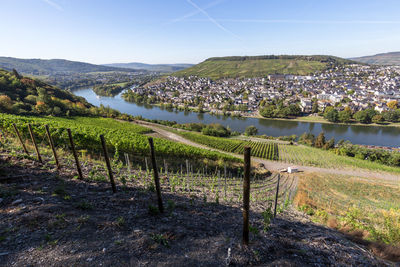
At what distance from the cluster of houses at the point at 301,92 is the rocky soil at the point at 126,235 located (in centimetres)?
9736

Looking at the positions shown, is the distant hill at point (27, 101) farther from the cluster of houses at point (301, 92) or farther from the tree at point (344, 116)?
the tree at point (344, 116)

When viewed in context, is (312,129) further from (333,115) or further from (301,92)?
(301,92)

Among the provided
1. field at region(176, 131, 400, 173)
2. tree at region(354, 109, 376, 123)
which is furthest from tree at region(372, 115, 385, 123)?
field at region(176, 131, 400, 173)

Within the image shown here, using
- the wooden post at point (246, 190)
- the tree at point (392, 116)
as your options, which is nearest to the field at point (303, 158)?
the wooden post at point (246, 190)

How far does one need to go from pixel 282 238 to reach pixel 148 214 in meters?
4.73

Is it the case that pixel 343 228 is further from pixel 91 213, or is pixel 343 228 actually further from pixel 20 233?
pixel 20 233

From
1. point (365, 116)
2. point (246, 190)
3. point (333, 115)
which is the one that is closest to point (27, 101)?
point (246, 190)

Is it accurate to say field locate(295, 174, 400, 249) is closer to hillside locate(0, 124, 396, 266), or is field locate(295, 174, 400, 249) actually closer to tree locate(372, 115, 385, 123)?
hillside locate(0, 124, 396, 266)

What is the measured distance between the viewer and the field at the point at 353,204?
311 inches

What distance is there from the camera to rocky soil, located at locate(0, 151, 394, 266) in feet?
13.0

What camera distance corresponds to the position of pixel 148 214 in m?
6.00

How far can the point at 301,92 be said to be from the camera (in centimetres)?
12538

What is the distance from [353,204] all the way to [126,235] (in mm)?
18894

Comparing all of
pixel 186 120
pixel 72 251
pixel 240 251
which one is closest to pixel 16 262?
pixel 72 251
